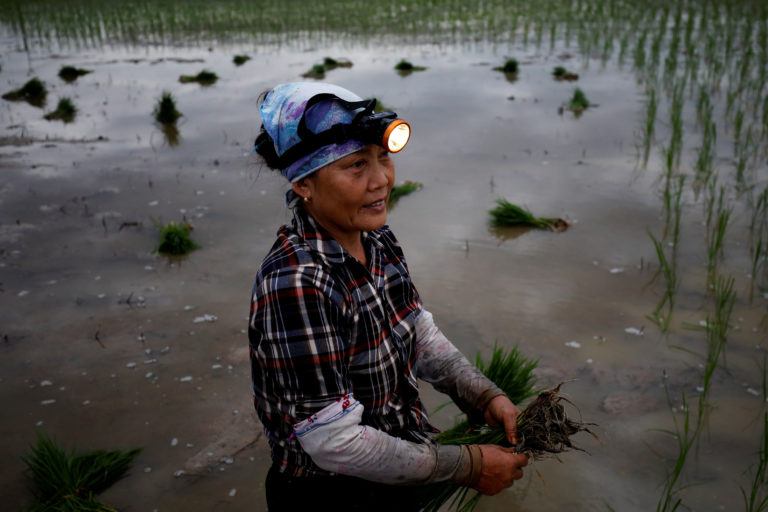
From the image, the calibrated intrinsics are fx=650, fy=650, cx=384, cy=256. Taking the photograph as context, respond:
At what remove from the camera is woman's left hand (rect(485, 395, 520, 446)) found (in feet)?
6.04

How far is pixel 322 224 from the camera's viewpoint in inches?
63.5

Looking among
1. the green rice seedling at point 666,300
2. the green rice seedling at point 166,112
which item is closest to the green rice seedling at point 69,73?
the green rice seedling at point 166,112

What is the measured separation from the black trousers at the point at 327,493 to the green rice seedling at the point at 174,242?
3.10 meters

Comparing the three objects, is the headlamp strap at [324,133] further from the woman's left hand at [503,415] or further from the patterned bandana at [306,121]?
the woman's left hand at [503,415]

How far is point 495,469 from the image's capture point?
1687mm

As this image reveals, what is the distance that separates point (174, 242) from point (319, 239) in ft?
10.6

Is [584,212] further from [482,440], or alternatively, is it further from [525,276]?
[482,440]

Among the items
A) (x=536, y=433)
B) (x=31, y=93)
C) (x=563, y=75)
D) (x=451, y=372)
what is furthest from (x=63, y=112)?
(x=536, y=433)

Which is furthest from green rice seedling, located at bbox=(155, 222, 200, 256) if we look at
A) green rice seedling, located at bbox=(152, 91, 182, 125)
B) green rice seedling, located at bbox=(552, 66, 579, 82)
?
green rice seedling, located at bbox=(552, 66, 579, 82)

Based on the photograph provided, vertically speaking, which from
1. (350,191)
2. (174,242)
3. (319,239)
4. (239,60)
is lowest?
(174,242)

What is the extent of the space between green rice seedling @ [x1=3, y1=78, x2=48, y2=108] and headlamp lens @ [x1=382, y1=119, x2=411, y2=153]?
9303 millimetres

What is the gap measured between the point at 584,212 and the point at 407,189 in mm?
1438

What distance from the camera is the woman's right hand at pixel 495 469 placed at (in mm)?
1683

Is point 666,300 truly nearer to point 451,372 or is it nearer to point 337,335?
point 451,372
